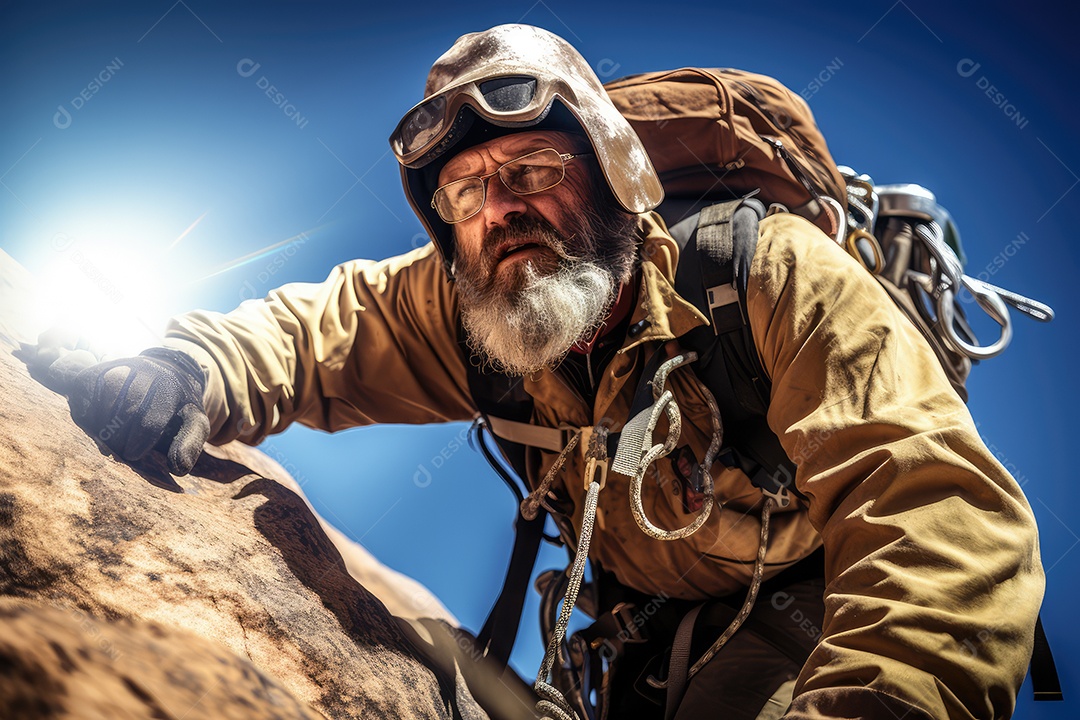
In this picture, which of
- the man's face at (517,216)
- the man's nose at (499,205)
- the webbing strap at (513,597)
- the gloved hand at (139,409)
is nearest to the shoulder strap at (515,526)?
the webbing strap at (513,597)

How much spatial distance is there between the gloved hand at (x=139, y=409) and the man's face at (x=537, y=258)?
0.65 meters

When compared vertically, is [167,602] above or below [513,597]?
below

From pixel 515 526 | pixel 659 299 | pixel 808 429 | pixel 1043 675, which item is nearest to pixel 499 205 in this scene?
pixel 659 299

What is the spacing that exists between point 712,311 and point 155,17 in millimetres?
2184

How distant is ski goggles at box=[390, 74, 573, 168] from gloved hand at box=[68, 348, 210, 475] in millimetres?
744

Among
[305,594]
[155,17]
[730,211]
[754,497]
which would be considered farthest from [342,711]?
[155,17]

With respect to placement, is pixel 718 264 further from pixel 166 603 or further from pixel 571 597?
pixel 166 603

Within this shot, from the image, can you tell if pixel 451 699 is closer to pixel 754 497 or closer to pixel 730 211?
pixel 754 497

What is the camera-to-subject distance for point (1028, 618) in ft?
3.55

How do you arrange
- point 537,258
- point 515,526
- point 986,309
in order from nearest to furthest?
point 537,258
point 515,526
point 986,309

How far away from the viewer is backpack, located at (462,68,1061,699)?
1.60m

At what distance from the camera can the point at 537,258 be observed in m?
1.83

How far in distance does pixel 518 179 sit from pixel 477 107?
0.61 feet

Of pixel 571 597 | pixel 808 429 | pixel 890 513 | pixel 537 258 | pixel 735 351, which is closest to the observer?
pixel 890 513
